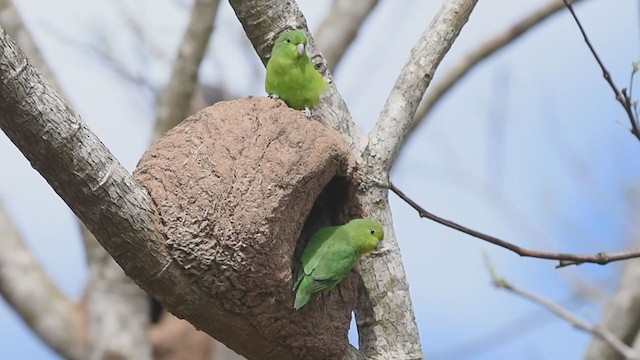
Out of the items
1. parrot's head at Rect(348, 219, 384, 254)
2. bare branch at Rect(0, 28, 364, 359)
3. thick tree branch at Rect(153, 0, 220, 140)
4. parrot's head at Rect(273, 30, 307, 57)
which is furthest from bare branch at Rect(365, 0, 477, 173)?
thick tree branch at Rect(153, 0, 220, 140)

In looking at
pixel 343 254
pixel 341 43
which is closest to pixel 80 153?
pixel 343 254

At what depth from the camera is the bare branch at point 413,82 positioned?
170 inches

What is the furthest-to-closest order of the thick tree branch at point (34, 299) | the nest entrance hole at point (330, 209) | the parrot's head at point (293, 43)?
the thick tree branch at point (34, 299) < the nest entrance hole at point (330, 209) < the parrot's head at point (293, 43)

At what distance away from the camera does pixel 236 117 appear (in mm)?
3867

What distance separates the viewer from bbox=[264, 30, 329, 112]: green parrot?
407cm

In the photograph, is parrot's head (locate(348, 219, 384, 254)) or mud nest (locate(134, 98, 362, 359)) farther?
parrot's head (locate(348, 219, 384, 254))

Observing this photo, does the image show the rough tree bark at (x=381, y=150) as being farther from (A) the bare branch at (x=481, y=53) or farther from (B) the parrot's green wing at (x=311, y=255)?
(A) the bare branch at (x=481, y=53)

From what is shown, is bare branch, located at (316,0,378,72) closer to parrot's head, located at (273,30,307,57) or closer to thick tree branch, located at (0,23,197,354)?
parrot's head, located at (273,30,307,57)

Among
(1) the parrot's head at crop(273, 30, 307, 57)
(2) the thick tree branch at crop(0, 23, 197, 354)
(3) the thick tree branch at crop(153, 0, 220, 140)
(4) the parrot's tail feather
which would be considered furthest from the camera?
(3) the thick tree branch at crop(153, 0, 220, 140)

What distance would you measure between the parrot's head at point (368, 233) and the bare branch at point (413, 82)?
0.41 m

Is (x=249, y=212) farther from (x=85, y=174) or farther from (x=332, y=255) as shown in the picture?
(x=85, y=174)

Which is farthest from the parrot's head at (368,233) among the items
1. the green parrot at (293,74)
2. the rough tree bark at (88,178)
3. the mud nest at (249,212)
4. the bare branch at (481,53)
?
the bare branch at (481,53)

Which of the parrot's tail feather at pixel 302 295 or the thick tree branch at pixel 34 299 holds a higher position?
the thick tree branch at pixel 34 299

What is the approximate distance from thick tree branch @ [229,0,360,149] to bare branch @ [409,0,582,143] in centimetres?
419
